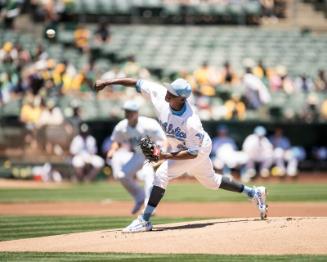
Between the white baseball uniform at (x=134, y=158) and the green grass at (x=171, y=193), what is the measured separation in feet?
12.5

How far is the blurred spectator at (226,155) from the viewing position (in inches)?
1039

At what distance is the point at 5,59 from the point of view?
92.0 ft

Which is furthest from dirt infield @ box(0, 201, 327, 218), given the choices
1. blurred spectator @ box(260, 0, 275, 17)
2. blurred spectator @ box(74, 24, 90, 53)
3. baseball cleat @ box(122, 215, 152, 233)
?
blurred spectator @ box(260, 0, 275, 17)

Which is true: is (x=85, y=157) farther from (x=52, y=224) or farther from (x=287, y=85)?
(x=52, y=224)

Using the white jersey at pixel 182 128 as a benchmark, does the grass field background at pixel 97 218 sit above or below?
below

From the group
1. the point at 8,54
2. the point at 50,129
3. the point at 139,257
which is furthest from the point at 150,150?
the point at 8,54

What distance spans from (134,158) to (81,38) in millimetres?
14516

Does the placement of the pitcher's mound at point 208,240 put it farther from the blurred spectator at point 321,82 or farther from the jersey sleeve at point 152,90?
the blurred spectator at point 321,82

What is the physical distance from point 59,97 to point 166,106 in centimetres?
1569

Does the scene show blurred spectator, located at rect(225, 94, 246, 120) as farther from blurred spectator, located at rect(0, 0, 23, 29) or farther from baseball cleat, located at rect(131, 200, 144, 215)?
baseball cleat, located at rect(131, 200, 144, 215)

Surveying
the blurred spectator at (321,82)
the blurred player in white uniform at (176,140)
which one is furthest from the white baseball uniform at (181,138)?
the blurred spectator at (321,82)

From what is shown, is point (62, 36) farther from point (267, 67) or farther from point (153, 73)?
point (267, 67)

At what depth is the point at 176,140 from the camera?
11.6 metres

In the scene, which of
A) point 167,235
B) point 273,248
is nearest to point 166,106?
point 167,235
